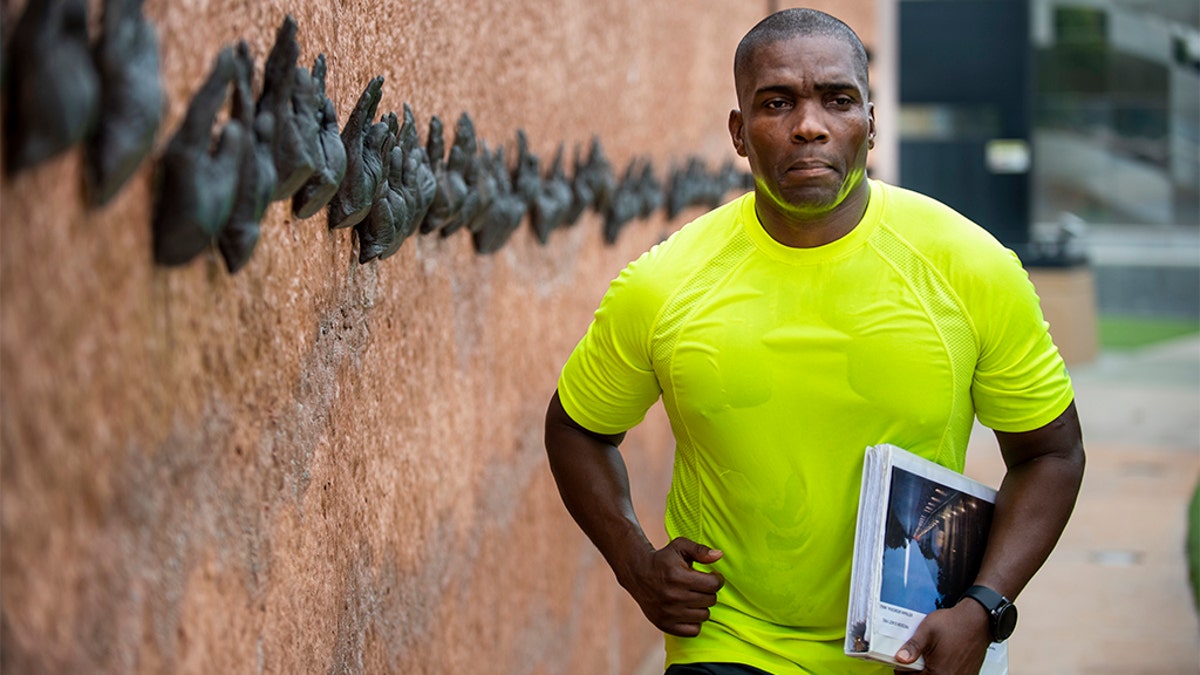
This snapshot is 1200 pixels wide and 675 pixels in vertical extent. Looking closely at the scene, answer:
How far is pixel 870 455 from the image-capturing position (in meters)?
2.45

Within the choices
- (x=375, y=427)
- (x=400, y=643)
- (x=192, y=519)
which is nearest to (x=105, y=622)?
(x=192, y=519)

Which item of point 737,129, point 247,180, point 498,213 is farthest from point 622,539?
point 247,180

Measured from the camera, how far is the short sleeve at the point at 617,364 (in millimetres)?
2660

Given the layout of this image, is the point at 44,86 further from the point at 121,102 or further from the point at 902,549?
the point at 902,549

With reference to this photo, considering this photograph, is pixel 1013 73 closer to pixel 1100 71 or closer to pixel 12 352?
pixel 1100 71

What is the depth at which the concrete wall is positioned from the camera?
5.05 feet

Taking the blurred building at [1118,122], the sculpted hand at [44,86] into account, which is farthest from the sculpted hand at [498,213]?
the blurred building at [1118,122]

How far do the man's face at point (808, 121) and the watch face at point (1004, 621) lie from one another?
2.10 feet

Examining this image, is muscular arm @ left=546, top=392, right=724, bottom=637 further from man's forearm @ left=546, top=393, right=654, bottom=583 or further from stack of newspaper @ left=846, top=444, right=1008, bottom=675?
stack of newspaper @ left=846, top=444, right=1008, bottom=675

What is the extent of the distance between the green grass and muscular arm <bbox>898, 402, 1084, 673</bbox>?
605 inches

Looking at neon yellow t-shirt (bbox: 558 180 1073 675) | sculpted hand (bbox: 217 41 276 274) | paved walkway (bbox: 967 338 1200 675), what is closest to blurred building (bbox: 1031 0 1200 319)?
paved walkway (bbox: 967 338 1200 675)

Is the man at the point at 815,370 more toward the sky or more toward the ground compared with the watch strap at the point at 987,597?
more toward the sky

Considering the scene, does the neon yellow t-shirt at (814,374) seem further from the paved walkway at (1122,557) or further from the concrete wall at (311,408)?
the paved walkway at (1122,557)

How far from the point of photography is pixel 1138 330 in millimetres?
19594
